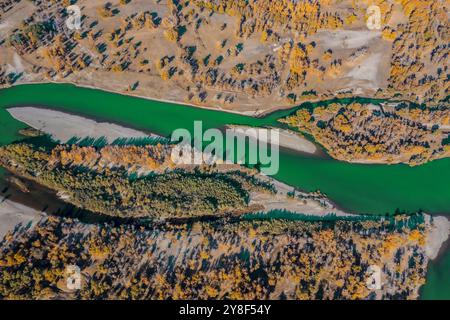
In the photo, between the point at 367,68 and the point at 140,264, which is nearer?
the point at 140,264

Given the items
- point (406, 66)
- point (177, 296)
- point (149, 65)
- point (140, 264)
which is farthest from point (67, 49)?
point (406, 66)

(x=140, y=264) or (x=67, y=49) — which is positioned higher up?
(x=67, y=49)

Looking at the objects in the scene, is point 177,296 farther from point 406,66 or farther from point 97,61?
point 406,66

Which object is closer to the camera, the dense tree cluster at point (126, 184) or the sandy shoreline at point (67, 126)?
the dense tree cluster at point (126, 184)

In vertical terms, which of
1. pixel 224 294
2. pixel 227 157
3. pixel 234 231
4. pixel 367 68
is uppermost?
pixel 367 68

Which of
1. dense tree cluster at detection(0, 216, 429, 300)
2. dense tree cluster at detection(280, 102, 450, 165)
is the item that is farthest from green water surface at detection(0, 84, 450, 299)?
dense tree cluster at detection(0, 216, 429, 300)

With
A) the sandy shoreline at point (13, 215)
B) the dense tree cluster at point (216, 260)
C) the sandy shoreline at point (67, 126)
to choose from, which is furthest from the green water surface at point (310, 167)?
the sandy shoreline at point (13, 215)

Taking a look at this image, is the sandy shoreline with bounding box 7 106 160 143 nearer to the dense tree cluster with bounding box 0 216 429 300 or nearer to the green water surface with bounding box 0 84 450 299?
the green water surface with bounding box 0 84 450 299

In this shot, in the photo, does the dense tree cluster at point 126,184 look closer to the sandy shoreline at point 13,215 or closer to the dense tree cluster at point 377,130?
the sandy shoreline at point 13,215

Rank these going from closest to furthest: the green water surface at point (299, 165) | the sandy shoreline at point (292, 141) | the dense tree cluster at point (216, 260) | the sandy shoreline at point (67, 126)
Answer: the dense tree cluster at point (216, 260) → the green water surface at point (299, 165) → the sandy shoreline at point (67, 126) → the sandy shoreline at point (292, 141)

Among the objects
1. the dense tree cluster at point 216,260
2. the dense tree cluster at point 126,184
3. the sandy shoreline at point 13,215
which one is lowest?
the dense tree cluster at point 216,260

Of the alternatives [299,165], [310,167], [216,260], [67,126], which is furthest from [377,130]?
[67,126]
